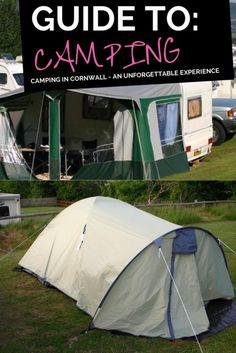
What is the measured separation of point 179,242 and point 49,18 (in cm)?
206

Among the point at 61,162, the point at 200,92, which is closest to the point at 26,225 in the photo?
the point at 61,162

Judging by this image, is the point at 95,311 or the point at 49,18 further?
the point at 95,311

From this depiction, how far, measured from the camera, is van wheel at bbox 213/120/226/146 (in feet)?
14.9

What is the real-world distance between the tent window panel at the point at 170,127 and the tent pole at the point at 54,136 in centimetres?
82

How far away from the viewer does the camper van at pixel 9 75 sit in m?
4.91

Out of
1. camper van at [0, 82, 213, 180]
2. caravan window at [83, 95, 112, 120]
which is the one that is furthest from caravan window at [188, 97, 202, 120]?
caravan window at [83, 95, 112, 120]

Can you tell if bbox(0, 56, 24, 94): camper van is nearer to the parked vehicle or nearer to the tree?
the tree

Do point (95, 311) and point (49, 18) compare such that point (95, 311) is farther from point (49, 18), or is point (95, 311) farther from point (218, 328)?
point (49, 18)

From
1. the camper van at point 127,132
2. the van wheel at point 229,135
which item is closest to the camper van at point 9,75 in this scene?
the camper van at point 127,132

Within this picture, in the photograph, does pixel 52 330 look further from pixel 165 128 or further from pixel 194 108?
pixel 194 108

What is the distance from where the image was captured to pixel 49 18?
11.7 ft

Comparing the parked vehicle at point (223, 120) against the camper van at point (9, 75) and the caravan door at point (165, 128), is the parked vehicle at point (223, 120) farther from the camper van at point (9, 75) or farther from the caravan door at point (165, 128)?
the camper van at point (9, 75)

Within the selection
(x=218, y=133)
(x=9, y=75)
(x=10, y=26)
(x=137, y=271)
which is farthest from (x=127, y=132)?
(x=9, y=75)

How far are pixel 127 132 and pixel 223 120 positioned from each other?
30.6 inches
